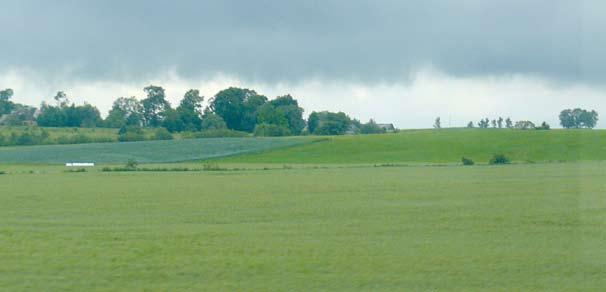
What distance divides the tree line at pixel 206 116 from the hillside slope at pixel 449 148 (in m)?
41.0

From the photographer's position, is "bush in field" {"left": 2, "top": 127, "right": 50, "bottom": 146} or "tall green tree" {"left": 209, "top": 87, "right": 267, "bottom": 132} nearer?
"bush in field" {"left": 2, "top": 127, "right": 50, "bottom": 146}

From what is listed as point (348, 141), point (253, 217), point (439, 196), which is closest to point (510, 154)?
point (348, 141)

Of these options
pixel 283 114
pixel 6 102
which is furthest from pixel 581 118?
pixel 6 102

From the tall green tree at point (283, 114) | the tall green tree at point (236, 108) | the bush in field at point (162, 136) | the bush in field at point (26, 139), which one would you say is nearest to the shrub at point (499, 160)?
the bush in field at point (162, 136)

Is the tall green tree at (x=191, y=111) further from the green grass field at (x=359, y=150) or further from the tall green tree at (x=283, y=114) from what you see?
the green grass field at (x=359, y=150)

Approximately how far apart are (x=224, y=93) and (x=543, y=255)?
13239 centimetres

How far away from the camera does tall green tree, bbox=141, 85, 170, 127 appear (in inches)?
6191

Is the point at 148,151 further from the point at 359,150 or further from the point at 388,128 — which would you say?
the point at 388,128

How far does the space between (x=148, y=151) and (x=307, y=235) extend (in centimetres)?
6427

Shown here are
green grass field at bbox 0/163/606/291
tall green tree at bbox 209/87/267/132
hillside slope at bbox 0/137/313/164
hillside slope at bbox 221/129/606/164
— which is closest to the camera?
green grass field at bbox 0/163/606/291

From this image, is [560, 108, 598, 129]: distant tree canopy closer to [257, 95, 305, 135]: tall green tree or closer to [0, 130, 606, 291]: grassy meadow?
[257, 95, 305, 135]: tall green tree

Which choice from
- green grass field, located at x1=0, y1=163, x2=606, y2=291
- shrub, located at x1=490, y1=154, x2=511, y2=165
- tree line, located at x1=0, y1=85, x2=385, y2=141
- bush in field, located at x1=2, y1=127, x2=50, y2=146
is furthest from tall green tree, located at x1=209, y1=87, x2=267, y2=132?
green grass field, located at x1=0, y1=163, x2=606, y2=291

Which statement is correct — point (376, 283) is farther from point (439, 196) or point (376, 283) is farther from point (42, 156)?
point (42, 156)

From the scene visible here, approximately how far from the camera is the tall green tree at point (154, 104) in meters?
157
